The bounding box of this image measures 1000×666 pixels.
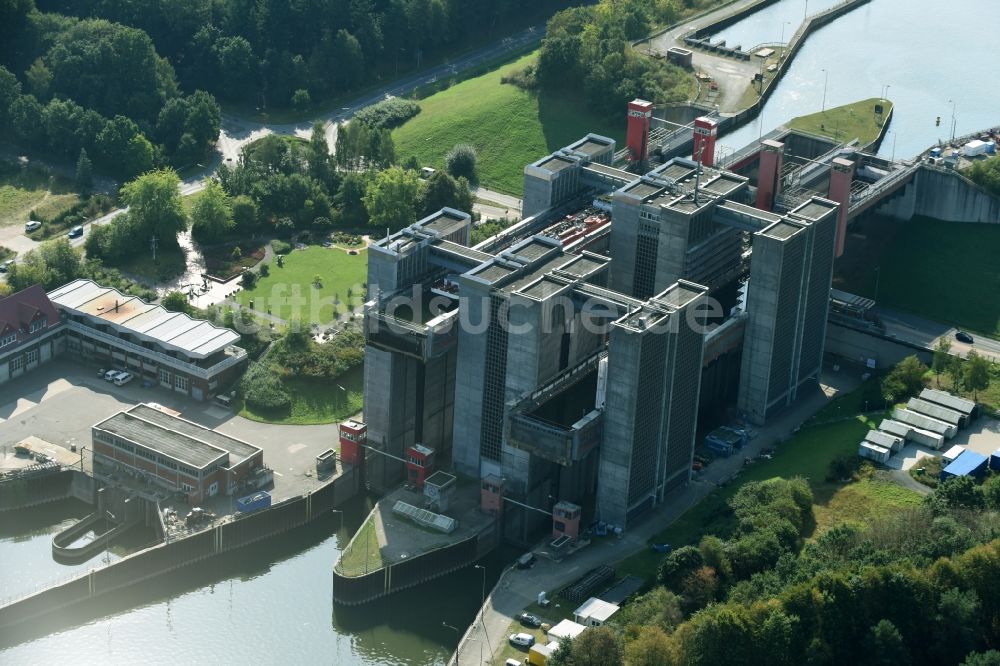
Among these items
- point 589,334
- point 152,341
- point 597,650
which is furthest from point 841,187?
point 152,341

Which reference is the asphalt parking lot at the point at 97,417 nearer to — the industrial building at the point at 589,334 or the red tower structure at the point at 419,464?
the industrial building at the point at 589,334

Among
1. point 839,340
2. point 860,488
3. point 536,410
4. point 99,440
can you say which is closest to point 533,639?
point 536,410

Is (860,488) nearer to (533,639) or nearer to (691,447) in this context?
(691,447)

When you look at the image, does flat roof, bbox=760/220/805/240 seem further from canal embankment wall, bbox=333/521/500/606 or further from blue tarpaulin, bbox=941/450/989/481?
canal embankment wall, bbox=333/521/500/606

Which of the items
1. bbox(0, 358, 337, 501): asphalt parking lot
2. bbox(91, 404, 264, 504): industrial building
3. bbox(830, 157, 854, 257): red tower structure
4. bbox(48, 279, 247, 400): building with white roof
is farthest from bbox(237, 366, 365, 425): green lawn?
bbox(830, 157, 854, 257): red tower structure

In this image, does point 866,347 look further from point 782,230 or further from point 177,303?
point 177,303

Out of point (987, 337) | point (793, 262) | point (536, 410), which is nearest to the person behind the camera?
point (536, 410)
